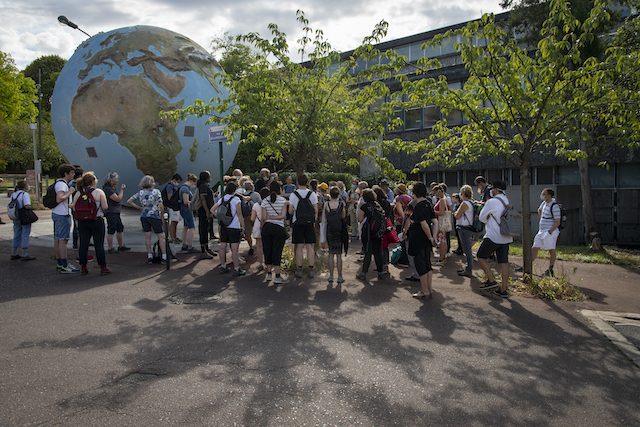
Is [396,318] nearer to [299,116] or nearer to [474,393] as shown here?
[474,393]

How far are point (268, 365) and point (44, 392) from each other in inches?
72.6

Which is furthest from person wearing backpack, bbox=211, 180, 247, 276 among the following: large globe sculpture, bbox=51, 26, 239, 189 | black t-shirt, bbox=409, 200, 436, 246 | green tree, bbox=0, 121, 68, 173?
green tree, bbox=0, 121, 68, 173

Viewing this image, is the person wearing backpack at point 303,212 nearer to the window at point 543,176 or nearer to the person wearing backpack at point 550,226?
the person wearing backpack at point 550,226

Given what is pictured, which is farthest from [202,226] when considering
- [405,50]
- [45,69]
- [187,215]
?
[45,69]

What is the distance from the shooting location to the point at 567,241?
15.5 meters

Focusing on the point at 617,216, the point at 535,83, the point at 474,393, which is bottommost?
the point at 474,393

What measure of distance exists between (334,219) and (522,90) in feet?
12.3

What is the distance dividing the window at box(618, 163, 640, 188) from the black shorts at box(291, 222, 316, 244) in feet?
53.1

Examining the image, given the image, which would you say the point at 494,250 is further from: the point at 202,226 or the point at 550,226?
the point at 202,226

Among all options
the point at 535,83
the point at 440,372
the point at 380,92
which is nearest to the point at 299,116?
the point at 380,92

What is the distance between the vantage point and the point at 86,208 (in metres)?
6.98

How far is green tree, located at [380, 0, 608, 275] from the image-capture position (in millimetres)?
6516

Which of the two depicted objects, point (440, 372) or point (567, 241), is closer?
point (440, 372)

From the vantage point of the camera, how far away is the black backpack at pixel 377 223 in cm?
724
